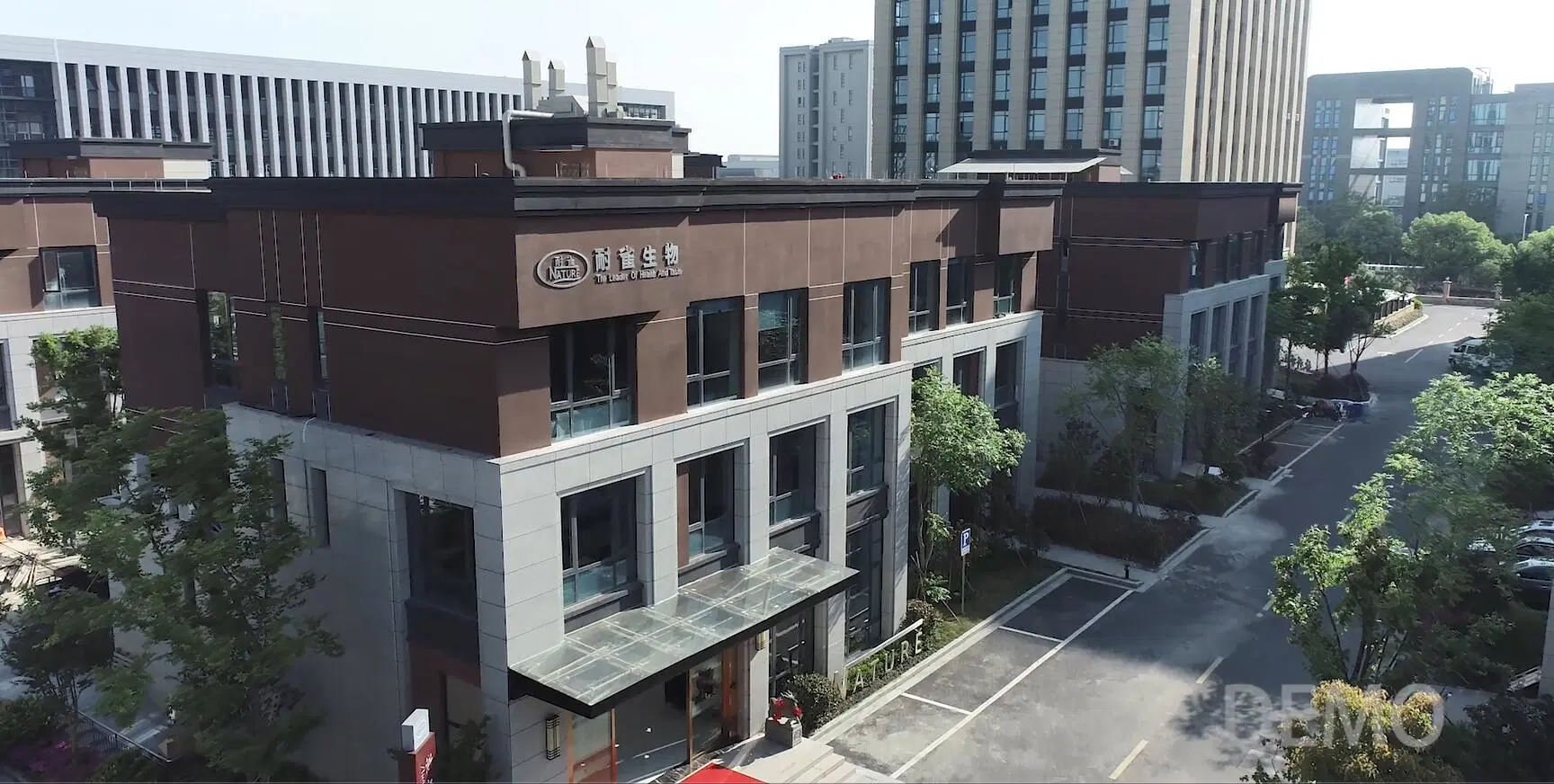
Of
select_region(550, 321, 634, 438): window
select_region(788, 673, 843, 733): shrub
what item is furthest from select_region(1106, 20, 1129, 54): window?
select_region(550, 321, 634, 438): window

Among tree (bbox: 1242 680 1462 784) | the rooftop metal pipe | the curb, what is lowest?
the curb

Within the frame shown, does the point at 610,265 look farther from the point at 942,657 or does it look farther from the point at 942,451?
the point at 942,657

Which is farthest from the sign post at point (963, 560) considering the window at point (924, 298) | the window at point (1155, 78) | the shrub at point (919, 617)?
the window at point (1155, 78)

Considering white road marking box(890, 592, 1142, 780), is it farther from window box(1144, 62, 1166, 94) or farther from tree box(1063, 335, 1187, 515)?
window box(1144, 62, 1166, 94)

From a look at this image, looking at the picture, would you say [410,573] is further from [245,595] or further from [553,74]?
[553,74]

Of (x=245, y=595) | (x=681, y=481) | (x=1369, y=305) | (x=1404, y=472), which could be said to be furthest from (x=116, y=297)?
(x=1369, y=305)

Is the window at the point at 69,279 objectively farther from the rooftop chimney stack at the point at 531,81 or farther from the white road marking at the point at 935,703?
the white road marking at the point at 935,703

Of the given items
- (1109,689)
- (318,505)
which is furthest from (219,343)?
(1109,689)
